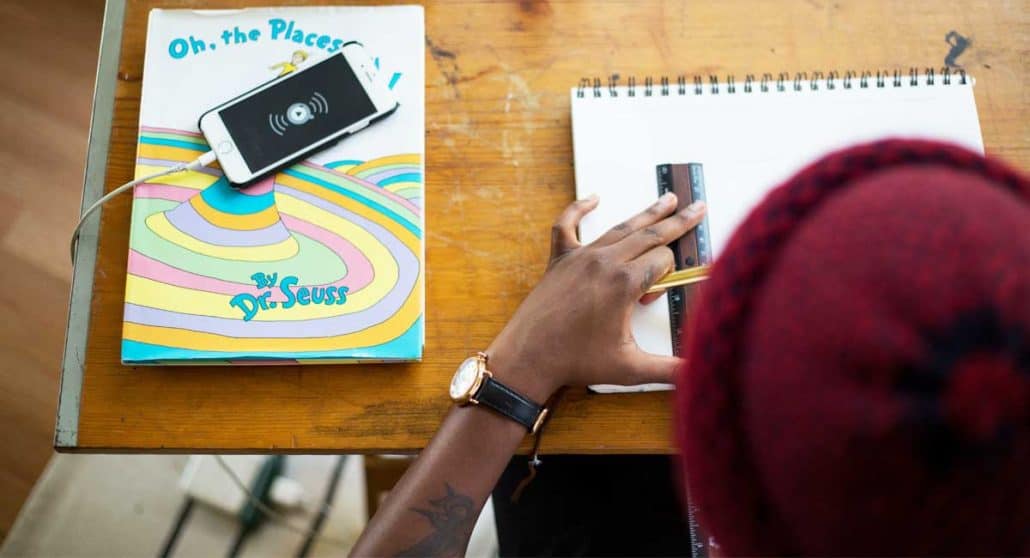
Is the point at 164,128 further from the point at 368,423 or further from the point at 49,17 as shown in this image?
the point at 49,17

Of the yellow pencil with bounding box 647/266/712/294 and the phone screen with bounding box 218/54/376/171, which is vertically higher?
the phone screen with bounding box 218/54/376/171

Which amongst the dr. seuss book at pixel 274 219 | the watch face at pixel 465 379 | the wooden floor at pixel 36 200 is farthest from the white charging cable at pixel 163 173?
the wooden floor at pixel 36 200

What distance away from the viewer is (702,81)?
2.44 ft

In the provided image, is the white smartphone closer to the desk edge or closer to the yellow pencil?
the desk edge

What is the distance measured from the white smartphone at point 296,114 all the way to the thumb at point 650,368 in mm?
330

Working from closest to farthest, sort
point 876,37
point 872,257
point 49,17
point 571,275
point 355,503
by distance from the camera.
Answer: point 872,257, point 571,275, point 876,37, point 355,503, point 49,17

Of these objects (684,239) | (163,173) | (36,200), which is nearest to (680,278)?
(684,239)

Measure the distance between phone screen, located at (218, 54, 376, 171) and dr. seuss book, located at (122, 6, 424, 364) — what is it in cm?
2

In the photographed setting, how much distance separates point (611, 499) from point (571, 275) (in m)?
0.33

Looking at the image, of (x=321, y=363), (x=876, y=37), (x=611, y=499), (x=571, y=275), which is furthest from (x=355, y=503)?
(x=876, y=37)

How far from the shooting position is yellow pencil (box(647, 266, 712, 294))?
25.7 inches

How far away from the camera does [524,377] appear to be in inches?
24.7

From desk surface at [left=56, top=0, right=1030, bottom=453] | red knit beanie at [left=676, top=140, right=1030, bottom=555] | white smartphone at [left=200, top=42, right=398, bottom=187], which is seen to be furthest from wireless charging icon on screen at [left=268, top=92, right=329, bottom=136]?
red knit beanie at [left=676, top=140, right=1030, bottom=555]

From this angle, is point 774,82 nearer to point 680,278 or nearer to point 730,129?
point 730,129
